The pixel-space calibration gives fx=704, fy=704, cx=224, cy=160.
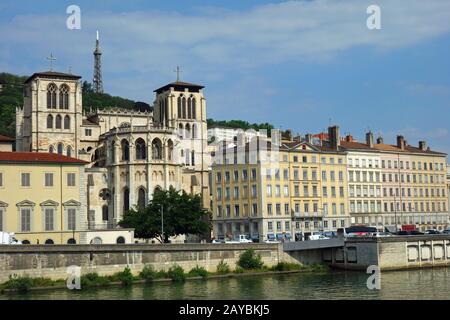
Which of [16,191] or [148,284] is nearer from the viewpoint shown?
[148,284]

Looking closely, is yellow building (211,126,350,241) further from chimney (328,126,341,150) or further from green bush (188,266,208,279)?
green bush (188,266,208,279)

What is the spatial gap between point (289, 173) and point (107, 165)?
23788 mm

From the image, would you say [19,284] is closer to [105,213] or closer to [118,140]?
[118,140]

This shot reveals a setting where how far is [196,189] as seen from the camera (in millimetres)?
102125

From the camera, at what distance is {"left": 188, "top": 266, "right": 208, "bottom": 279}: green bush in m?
56.4

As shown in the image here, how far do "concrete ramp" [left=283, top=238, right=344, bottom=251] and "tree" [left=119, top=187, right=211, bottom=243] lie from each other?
47.3 ft

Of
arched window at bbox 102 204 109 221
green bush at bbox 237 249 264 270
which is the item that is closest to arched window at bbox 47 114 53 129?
arched window at bbox 102 204 109 221

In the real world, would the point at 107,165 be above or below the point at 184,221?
above

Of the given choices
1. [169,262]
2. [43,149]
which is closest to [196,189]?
[43,149]

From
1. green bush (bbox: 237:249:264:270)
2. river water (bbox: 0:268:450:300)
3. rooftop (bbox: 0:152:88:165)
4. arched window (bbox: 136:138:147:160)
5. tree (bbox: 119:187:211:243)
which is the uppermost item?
arched window (bbox: 136:138:147:160)

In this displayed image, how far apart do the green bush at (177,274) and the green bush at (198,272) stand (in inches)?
39.9

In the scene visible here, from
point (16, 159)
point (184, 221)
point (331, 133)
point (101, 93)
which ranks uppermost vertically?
point (101, 93)

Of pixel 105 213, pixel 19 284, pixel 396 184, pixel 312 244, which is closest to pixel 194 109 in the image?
pixel 105 213

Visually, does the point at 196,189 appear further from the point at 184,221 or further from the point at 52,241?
the point at 52,241
